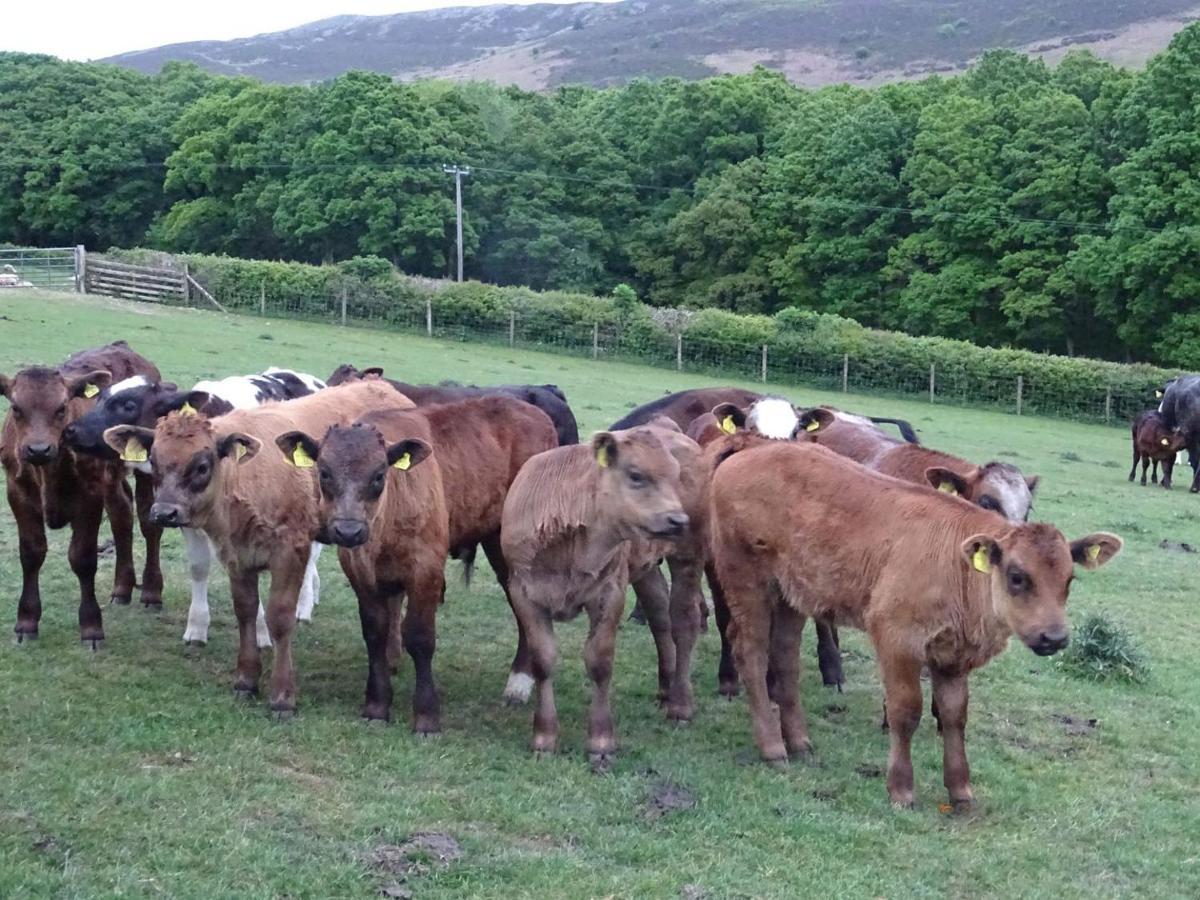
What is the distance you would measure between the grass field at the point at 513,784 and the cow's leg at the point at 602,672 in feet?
0.48

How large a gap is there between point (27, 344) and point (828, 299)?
38.5 metres

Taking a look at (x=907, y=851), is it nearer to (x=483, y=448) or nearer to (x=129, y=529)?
(x=483, y=448)

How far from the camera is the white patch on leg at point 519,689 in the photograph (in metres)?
8.94

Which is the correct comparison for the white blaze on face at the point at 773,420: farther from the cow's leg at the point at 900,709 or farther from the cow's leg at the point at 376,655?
the cow's leg at the point at 376,655

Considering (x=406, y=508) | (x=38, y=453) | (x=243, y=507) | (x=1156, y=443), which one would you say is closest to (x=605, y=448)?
(x=406, y=508)

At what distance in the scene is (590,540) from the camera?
8.22 m

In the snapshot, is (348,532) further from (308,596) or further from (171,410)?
(308,596)

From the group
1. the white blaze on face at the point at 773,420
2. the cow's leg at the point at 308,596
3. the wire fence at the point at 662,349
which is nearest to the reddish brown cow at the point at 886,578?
the white blaze on face at the point at 773,420

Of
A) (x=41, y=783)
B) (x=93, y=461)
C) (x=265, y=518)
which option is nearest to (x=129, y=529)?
(x=93, y=461)

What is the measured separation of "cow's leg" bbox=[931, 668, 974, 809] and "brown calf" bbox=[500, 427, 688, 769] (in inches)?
69.1

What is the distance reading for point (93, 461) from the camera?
31.0ft

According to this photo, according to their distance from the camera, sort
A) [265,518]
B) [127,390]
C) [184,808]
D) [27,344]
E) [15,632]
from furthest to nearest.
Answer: [27,344] < [127,390] < [15,632] < [265,518] < [184,808]

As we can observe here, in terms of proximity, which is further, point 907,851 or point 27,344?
point 27,344

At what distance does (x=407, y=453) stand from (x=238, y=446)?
1135mm
